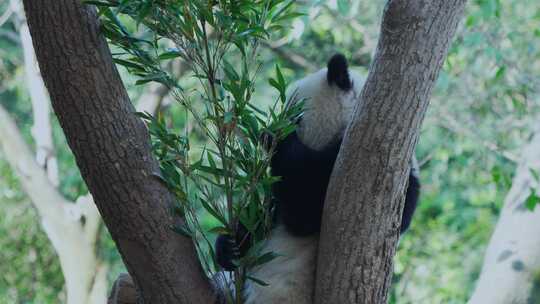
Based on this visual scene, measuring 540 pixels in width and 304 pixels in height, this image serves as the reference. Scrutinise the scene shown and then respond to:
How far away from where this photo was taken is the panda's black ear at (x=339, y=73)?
2.72 meters

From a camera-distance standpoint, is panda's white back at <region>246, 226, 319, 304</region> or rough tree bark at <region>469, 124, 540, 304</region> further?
rough tree bark at <region>469, 124, 540, 304</region>

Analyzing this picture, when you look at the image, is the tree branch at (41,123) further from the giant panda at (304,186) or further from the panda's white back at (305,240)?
the panda's white back at (305,240)

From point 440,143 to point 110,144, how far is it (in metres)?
3.76

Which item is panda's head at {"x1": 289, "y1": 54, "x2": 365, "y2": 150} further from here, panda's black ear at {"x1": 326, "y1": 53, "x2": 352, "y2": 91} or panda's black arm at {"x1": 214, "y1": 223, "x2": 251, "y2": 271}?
panda's black arm at {"x1": 214, "y1": 223, "x2": 251, "y2": 271}

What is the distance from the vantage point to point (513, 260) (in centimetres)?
353

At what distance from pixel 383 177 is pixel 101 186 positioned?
857mm

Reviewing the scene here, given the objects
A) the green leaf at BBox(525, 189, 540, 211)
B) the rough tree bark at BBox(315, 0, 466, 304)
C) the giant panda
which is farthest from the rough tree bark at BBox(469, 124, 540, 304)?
the rough tree bark at BBox(315, 0, 466, 304)

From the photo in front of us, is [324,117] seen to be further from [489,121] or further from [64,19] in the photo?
[489,121]

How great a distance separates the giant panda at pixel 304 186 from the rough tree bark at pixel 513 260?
0.93 m

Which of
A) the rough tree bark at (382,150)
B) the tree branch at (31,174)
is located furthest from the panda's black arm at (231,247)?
the tree branch at (31,174)

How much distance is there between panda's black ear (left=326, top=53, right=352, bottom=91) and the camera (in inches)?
107

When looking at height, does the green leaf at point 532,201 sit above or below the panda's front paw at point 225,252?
above

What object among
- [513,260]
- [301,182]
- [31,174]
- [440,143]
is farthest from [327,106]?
[440,143]

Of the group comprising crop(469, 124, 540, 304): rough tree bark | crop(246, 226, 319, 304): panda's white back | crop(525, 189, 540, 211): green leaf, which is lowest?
crop(469, 124, 540, 304): rough tree bark
